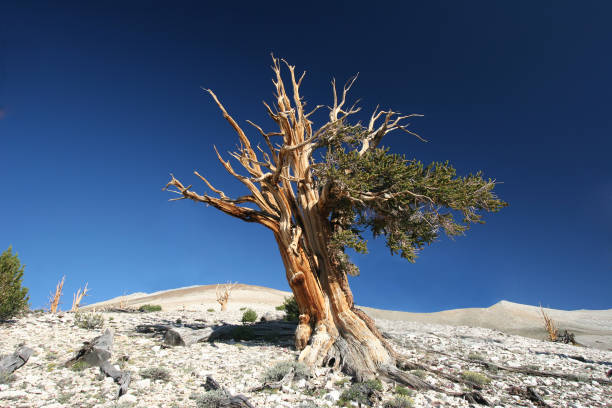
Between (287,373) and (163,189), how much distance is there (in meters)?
7.12

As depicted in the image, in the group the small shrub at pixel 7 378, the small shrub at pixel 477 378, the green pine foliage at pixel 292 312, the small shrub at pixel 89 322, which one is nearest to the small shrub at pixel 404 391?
the small shrub at pixel 477 378

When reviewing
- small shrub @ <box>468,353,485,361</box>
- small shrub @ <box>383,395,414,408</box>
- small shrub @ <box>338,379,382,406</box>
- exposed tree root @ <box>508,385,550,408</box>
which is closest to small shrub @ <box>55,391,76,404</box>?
small shrub @ <box>338,379,382,406</box>

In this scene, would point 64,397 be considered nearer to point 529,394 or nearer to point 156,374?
point 156,374

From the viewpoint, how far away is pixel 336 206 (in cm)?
1066

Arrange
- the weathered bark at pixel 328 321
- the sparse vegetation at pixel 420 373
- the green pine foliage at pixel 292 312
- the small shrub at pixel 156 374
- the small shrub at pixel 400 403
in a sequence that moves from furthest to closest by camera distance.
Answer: the green pine foliage at pixel 292 312
the weathered bark at pixel 328 321
the sparse vegetation at pixel 420 373
the small shrub at pixel 156 374
the small shrub at pixel 400 403

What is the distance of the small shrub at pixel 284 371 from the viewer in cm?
662

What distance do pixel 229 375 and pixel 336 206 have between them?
19.1 ft

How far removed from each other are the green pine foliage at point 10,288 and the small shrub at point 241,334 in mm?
8315

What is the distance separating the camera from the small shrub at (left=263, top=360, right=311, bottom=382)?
21.7 feet

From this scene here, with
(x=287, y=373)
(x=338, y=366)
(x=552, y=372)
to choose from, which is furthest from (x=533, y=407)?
(x=287, y=373)

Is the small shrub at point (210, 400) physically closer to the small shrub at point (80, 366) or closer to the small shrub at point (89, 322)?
the small shrub at point (80, 366)

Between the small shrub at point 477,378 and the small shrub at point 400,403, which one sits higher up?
the small shrub at point 477,378

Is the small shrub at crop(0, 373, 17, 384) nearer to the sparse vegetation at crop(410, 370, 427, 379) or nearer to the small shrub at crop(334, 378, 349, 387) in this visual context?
the small shrub at crop(334, 378, 349, 387)

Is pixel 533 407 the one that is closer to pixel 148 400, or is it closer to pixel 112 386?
pixel 148 400
